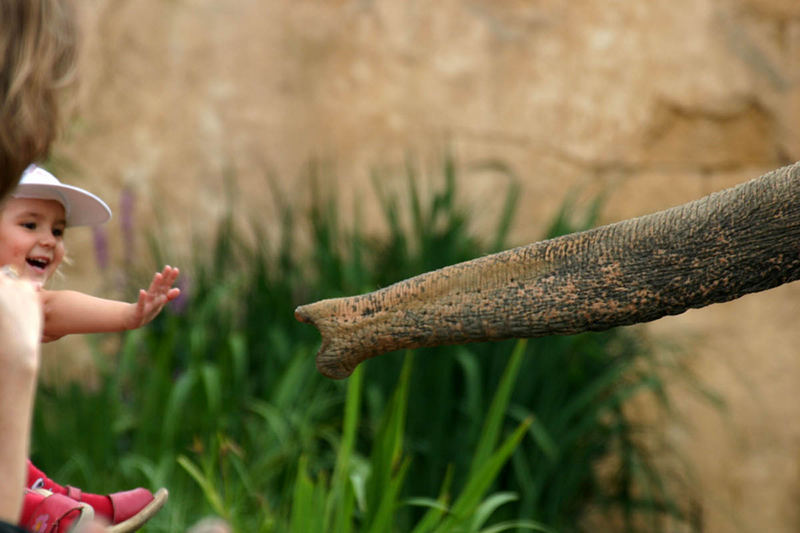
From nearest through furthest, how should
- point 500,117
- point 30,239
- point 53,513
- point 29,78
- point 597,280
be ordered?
point 29,78, point 53,513, point 30,239, point 597,280, point 500,117

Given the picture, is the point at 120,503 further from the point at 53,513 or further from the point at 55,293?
the point at 55,293

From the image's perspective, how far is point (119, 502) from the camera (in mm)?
1213

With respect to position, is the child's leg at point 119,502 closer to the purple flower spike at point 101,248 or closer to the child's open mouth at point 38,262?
the child's open mouth at point 38,262

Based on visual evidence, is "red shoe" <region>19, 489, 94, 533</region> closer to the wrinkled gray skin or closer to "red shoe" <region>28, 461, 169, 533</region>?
"red shoe" <region>28, 461, 169, 533</region>

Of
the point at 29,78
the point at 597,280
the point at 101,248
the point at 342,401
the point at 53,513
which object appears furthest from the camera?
the point at 101,248

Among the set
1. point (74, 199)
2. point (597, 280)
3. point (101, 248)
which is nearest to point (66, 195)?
point (74, 199)

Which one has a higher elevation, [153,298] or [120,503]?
[153,298]

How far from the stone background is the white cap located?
2867mm

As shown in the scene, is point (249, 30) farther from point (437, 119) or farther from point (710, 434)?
point (710, 434)

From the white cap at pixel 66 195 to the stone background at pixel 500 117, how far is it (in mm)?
2867

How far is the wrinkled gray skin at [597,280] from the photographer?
1342 millimetres

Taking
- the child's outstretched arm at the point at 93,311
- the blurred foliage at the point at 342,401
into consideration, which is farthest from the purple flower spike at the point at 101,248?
the child's outstretched arm at the point at 93,311

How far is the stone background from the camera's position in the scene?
4164mm

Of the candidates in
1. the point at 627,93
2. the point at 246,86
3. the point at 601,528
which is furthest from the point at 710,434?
the point at 246,86
